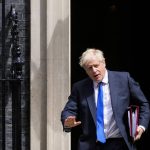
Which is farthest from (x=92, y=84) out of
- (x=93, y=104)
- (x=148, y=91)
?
(x=148, y=91)

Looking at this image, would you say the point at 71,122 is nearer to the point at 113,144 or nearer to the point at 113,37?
the point at 113,144

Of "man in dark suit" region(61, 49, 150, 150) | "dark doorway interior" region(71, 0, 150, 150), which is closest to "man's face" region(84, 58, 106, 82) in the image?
"man in dark suit" region(61, 49, 150, 150)

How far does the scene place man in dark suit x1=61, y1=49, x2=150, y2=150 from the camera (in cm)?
568

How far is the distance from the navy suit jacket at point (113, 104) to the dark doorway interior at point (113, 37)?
4.57 metres

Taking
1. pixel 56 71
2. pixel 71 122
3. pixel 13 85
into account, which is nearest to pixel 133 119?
pixel 71 122

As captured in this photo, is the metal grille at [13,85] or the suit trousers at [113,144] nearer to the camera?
the suit trousers at [113,144]

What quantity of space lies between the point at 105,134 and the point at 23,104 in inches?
85.0

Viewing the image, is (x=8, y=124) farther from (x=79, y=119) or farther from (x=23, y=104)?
(x=79, y=119)

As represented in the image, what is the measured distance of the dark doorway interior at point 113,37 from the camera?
10.5 metres

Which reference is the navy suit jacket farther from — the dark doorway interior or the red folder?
the dark doorway interior

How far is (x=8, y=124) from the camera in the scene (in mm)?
7605

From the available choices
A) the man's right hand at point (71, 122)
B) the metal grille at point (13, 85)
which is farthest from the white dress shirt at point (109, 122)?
the metal grille at point (13, 85)

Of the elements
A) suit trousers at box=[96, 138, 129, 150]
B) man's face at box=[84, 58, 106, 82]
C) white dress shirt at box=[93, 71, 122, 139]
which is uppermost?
man's face at box=[84, 58, 106, 82]

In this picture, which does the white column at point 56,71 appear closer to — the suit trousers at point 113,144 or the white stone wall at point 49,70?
the white stone wall at point 49,70
